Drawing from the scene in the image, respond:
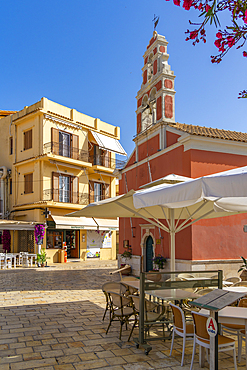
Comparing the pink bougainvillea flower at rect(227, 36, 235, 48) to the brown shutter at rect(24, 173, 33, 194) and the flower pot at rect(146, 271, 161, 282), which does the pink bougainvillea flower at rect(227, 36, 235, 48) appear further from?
the brown shutter at rect(24, 173, 33, 194)

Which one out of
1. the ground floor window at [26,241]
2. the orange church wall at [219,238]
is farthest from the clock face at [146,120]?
the ground floor window at [26,241]

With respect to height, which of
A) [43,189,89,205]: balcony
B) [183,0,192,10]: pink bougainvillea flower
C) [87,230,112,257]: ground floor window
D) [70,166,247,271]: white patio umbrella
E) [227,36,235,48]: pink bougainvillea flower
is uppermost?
[183,0,192,10]: pink bougainvillea flower

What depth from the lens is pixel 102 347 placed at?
532 cm

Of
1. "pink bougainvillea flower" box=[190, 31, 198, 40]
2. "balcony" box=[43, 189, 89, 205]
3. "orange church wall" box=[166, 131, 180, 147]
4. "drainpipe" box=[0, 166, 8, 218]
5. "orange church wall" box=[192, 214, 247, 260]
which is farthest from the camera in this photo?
"drainpipe" box=[0, 166, 8, 218]

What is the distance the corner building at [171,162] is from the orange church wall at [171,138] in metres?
0.04

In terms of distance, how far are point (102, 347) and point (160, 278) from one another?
4.69ft

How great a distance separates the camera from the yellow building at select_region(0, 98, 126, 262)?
2331cm

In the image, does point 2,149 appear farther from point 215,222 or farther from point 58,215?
point 215,222

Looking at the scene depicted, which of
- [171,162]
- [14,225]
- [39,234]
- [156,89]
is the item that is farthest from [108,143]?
[171,162]

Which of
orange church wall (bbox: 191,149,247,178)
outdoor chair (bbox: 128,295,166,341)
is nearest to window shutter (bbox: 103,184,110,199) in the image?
orange church wall (bbox: 191,149,247,178)

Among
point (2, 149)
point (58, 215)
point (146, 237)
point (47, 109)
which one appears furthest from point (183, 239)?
point (2, 149)

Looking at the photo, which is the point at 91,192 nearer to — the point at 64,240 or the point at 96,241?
the point at 96,241

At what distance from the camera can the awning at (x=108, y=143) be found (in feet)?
86.9

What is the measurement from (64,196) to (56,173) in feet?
5.92
